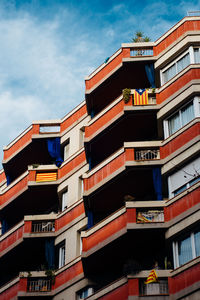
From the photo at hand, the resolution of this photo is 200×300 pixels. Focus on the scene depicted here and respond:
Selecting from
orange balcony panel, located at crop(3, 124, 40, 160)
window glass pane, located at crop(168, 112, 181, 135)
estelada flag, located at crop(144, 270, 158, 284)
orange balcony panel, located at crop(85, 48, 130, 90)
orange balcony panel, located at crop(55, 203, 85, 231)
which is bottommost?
estelada flag, located at crop(144, 270, 158, 284)

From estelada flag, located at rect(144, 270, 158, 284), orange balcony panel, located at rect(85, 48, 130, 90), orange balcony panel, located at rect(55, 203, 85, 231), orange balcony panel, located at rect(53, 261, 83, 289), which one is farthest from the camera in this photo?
orange balcony panel, located at rect(85, 48, 130, 90)

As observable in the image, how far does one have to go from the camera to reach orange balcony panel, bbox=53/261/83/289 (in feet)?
102

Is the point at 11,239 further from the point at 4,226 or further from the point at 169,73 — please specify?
the point at 169,73

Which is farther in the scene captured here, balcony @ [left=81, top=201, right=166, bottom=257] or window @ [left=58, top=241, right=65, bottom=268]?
window @ [left=58, top=241, right=65, bottom=268]

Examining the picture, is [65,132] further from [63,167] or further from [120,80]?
[120,80]

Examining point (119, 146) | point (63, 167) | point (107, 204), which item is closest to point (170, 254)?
point (107, 204)

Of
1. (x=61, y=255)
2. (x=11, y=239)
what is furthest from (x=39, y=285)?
(x=11, y=239)

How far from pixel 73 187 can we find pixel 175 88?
8571mm

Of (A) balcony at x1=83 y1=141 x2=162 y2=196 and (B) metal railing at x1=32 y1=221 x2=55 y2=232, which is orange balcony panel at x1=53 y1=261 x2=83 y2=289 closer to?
(B) metal railing at x1=32 y1=221 x2=55 y2=232

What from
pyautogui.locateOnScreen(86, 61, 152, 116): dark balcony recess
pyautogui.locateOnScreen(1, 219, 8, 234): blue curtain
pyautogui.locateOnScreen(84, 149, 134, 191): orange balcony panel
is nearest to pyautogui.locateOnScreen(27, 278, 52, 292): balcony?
pyautogui.locateOnScreen(84, 149, 134, 191): orange balcony panel

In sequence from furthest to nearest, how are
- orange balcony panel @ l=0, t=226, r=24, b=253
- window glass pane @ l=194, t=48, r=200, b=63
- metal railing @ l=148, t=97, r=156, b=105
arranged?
orange balcony panel @ l=0, t=226, r=24, b=253 < metal railing @ l=148, t=97, r=156, b=105 < window glass pane @ l=194, t=48, r=200, b=63

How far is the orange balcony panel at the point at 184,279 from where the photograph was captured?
24594mm

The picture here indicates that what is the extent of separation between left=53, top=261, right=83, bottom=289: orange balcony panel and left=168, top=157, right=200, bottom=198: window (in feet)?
21.2

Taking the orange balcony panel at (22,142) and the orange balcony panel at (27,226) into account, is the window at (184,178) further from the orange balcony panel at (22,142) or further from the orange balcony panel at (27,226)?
the orange balcony panel at (22,142)
